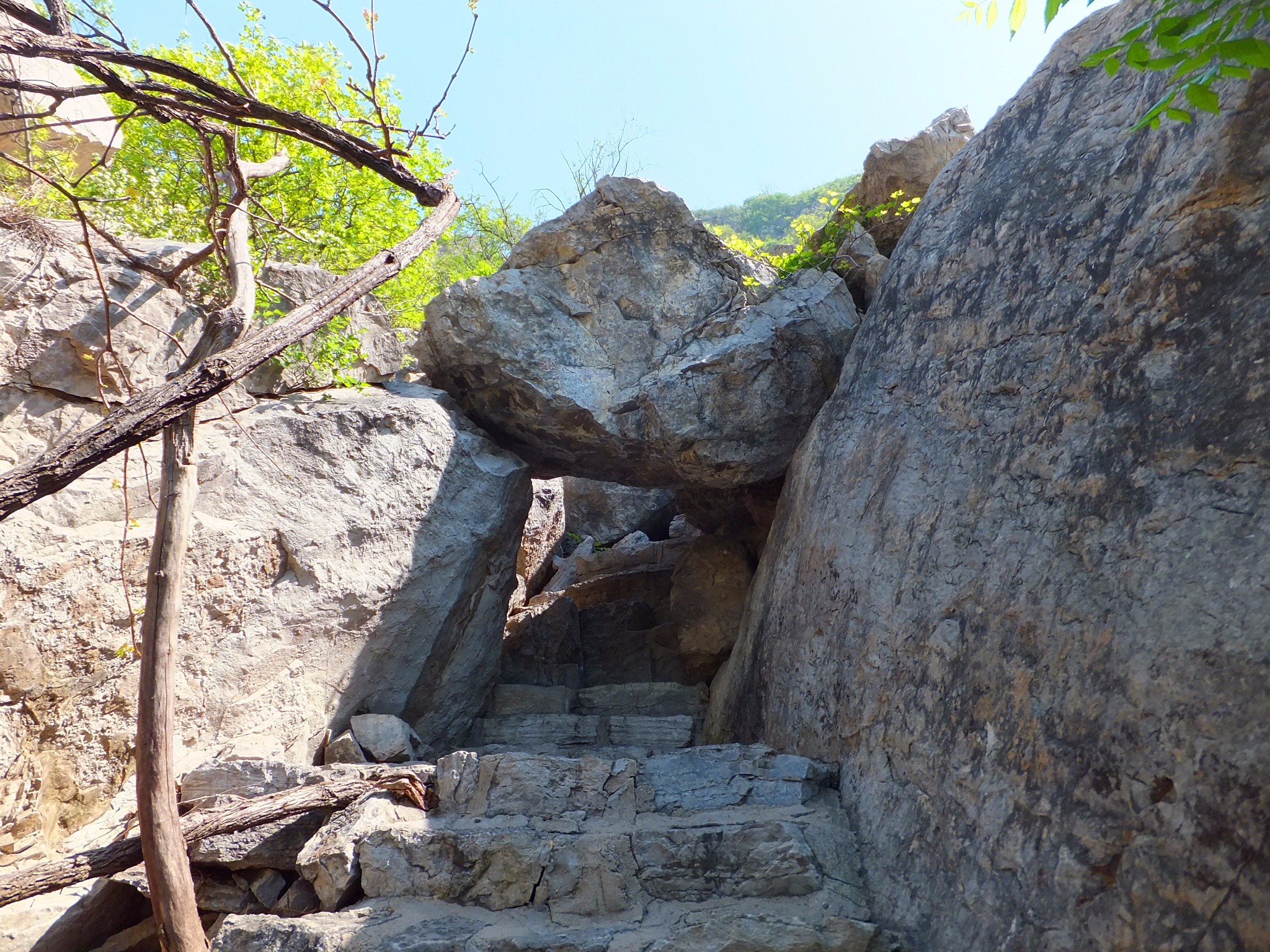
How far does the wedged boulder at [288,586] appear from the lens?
421 centimetres

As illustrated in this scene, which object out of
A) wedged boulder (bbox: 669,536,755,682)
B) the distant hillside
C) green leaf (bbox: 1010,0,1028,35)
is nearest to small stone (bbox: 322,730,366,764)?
wedged boulder (bbox: 669,536,755,682)

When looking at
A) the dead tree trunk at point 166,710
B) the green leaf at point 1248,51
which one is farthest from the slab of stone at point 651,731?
the green leaf at point 1248,51

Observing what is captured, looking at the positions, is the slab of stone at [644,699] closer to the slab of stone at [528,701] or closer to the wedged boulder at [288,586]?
the slab of stone at [528,701]

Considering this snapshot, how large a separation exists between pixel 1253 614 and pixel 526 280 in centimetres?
548

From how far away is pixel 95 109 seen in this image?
41.3 feet

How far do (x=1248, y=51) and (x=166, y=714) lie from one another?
444 cm

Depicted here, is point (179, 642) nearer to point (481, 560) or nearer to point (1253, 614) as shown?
point (481, 560)

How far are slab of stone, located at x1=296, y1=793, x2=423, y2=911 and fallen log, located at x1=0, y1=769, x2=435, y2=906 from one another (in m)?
0.09

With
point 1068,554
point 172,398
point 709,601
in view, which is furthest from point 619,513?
point 1068,554

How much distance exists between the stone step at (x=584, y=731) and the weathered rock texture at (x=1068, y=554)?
1772 millimetres

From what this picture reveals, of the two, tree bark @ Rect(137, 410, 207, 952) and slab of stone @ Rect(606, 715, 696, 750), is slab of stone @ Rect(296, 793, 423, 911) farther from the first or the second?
slab of stone @ Rect(606, 715, 696, 750)

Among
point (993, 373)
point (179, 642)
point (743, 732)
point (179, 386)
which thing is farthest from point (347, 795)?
point (993, 373)

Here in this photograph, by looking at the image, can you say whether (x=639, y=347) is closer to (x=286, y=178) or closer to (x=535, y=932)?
(x=535, y=932)

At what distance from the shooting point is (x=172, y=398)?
3303 millimetres
